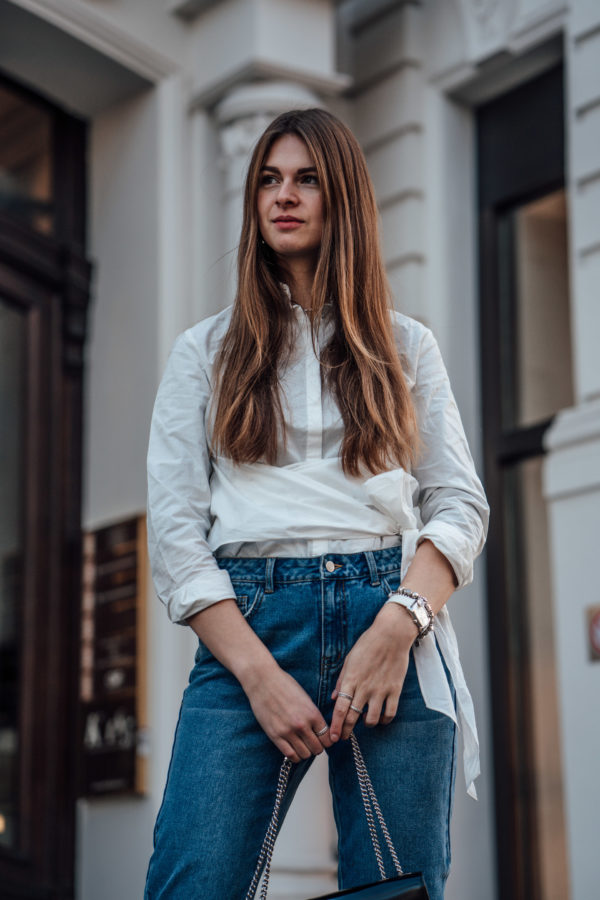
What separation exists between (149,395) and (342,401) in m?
3.42

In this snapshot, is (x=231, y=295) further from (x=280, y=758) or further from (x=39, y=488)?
(x=280, y=758)

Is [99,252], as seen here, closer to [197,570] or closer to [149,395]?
[149,395]

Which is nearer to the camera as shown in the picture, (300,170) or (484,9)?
(300,170)

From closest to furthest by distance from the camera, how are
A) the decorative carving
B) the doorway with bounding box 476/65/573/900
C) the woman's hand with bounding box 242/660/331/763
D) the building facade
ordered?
the woman's hand with bounding box 242/660/331/763 → the building facade → the doorway with bounding box 476/65/573/900 → the decorative carving

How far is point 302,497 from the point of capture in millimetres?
2072

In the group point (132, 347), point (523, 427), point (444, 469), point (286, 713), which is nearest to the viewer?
point (286, 713)

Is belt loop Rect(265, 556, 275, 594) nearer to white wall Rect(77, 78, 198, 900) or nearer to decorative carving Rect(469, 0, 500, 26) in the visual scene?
white wall Rect(77, 78, 198, 900)

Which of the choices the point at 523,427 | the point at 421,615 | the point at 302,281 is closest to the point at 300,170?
the point at 302,281

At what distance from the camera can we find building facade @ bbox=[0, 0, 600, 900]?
506 cm

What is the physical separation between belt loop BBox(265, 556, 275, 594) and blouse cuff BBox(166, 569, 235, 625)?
2.2 inches

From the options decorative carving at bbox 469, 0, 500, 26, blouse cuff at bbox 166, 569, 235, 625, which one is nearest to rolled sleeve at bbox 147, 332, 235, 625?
blouse cuff at bbox 166, 569, 235, 625

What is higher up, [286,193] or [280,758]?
[286,193]

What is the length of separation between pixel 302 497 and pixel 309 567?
125 millimetres

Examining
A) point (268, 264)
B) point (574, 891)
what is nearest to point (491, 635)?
point (574, 891)
